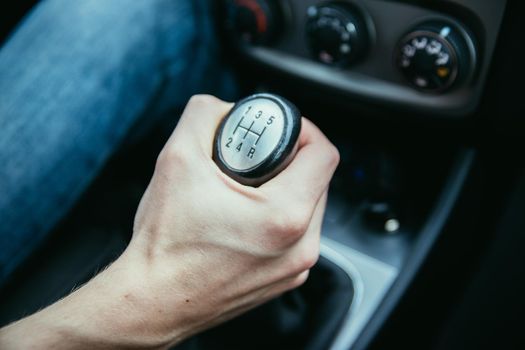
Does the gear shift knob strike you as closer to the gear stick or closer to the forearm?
the gear stick

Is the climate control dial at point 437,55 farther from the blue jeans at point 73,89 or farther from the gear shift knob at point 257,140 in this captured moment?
the blue jeans at point 73,89

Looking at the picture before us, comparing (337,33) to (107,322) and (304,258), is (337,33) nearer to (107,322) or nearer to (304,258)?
(304,258)

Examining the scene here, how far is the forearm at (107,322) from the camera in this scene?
1.46 ft

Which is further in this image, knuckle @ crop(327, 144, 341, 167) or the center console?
the center console

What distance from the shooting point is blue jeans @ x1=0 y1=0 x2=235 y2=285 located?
2.44ft

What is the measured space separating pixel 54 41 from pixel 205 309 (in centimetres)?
52

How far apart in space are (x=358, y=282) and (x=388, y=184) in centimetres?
17

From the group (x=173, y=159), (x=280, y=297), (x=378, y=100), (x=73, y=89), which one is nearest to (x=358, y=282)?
(x=280, y=297)

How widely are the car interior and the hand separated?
8.4 inches

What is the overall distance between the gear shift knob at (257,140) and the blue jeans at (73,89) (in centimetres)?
36

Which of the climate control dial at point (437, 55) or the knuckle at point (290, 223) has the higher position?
the climate control dial at point (437, 55)

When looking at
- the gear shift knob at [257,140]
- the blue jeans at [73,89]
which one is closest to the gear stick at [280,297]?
the gear shift knob at [257,140]

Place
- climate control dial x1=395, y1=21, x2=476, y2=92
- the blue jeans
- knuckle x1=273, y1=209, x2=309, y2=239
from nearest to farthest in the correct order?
knuckle x1=273, y1=209, x2=309, y2=239 < climate control dial x1=395, y1=21, x2=476, y2=92 < the blue jeans

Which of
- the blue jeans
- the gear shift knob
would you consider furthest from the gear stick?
the blue jeans
